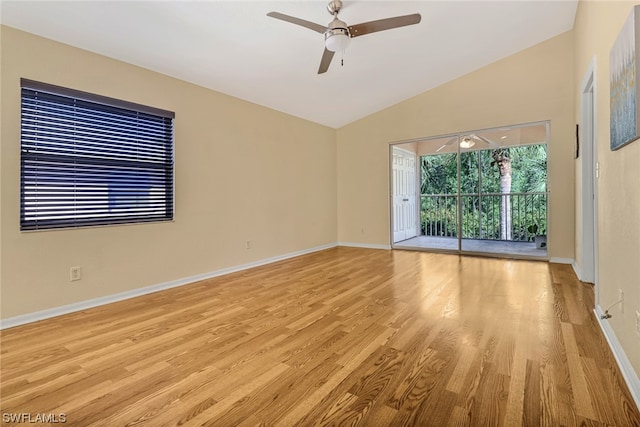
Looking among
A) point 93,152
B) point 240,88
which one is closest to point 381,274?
point 240,88

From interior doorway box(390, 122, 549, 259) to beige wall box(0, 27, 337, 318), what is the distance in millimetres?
1962

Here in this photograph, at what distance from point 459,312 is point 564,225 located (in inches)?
118

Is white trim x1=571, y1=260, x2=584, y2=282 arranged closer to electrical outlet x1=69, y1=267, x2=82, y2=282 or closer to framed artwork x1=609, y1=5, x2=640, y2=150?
framed artwork x1=609, y1=5, x2=640, y2=150

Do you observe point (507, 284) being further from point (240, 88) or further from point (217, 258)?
point (240, 88)

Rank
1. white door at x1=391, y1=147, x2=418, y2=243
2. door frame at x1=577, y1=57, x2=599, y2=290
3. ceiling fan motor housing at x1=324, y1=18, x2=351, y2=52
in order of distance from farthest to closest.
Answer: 1. white door at x1=391, y1=147, x2=418, y2=243
2. door frame at x1=577, y1=57, x2=599, y2=290
3. ceiling fan motor housing at x1=324, y1=18, x2=351, y2=52

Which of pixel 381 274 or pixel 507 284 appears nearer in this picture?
pixel 507 284

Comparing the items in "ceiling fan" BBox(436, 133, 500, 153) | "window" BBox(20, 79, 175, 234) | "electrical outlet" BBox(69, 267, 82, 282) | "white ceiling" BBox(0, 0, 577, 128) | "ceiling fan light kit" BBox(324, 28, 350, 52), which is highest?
"white ceiling" BBox(0, 0, 577, 128)

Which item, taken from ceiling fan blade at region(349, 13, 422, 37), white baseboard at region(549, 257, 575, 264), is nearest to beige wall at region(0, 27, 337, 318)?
ceiling fan blade at region(349, 13, 422, 37)

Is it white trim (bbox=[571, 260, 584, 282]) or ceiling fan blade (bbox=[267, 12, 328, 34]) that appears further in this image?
white trim (bbox=[571, 260, 584, 282])

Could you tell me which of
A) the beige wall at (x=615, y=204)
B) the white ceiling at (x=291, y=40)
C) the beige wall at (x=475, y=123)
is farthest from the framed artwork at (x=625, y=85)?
the beige wall at (x=475, y=123)

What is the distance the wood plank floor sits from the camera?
1.43 meters

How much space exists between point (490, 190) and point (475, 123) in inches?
48.5

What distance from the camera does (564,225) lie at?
442 cm

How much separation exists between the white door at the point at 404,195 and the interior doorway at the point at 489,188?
41mm
